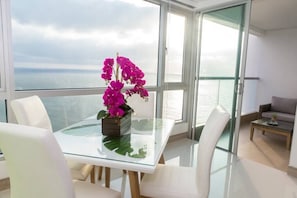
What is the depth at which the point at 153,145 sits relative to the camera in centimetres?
148

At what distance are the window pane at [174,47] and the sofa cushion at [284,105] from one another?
2.62 m

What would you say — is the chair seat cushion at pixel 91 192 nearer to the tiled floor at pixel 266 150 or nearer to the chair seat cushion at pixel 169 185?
the chair seat cushion at pixel 169 185

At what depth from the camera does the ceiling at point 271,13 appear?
347 cm

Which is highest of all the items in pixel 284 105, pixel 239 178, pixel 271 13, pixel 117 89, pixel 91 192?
pixel 271 13

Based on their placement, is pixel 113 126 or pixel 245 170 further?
pixel 245 170

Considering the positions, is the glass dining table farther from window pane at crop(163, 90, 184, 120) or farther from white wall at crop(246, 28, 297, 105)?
white wall at crop(246, 28, 297, 105)

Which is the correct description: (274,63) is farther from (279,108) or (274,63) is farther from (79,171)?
(79,171)

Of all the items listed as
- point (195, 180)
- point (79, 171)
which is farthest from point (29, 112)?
point (195, 180)

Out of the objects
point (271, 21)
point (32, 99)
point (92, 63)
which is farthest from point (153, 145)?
point (271, 21)

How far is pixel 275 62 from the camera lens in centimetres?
540

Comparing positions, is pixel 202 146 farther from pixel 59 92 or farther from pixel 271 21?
pixel 271 21

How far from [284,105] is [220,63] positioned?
2.47 metres

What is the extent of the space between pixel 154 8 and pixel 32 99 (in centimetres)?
238

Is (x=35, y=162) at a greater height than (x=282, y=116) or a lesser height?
greater
